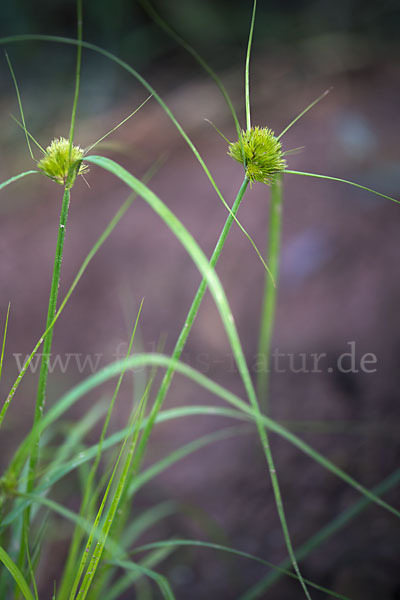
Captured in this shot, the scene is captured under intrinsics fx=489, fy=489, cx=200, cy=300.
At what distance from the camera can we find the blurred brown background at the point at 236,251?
33.2 inches

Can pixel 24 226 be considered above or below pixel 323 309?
above

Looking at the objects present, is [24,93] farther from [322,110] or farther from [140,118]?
[322,110]

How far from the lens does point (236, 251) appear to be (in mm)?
1493

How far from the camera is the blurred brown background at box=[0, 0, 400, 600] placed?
0.84m

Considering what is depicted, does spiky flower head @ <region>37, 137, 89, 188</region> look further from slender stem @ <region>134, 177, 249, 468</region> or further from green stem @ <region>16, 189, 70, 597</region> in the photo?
slender stem @ <region>134, 177, 249, 468</region>

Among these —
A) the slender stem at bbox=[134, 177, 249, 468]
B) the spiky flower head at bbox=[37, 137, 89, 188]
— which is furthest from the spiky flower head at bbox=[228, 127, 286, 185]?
the spiky flower head at bbox=[37, 137, 89, 188]

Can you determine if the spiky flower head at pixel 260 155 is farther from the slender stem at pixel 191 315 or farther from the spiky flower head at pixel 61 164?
the spiky flower head at pixel 61 164

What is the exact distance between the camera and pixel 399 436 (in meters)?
0.85

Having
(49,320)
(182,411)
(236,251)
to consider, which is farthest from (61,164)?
(236,251)

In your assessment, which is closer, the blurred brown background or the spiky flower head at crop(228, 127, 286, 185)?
the spiky flower head at crop(228, 127, 286, 185)

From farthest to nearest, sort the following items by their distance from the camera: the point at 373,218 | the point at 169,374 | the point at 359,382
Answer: the point at 373,218
the point at 359,382
the point at 169,374

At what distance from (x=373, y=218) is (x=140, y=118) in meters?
1.08

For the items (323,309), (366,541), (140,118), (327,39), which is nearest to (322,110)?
(327,39)

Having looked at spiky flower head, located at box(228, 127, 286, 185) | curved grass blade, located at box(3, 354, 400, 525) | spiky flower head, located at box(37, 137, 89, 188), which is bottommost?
curved grass blade, located at box(3, 354, 400, 525)
